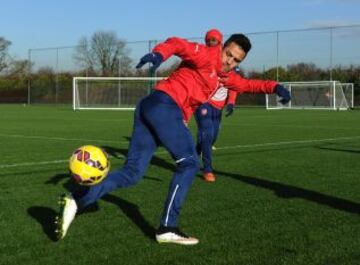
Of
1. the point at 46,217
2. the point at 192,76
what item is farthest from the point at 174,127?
the point at 46,217

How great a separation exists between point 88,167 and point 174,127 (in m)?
0.86

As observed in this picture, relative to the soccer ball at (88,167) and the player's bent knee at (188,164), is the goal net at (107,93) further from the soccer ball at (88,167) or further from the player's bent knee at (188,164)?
the player's bent knee at (188,164)

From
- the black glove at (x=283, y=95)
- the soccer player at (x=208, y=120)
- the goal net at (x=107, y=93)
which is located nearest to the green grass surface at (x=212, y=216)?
the soccer player at (x=208, y=120)

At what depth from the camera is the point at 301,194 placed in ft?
26.2

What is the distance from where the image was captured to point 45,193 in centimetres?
793

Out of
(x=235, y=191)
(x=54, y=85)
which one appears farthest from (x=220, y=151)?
(x=54, y=85)

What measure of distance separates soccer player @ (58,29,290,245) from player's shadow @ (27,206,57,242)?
0.44 meters

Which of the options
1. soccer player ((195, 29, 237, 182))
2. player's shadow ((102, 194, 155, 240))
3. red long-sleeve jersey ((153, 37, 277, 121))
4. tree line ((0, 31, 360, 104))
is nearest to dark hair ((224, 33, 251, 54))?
red long-sleeve jersey ((153, 37, 277, 121))

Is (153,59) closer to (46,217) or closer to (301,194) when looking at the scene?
(46,217)

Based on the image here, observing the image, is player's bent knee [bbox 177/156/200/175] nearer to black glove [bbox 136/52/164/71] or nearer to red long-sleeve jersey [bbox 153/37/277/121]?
red long-sleeve jersey [bbox 153/37/277/121]

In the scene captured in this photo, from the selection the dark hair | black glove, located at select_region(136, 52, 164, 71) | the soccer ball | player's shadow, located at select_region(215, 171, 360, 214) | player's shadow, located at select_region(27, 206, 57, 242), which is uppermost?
the dark hair

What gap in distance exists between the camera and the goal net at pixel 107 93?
161 ft

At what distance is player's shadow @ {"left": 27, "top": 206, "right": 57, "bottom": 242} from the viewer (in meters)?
5.83

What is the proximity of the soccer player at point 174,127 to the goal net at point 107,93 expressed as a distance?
142 ft
